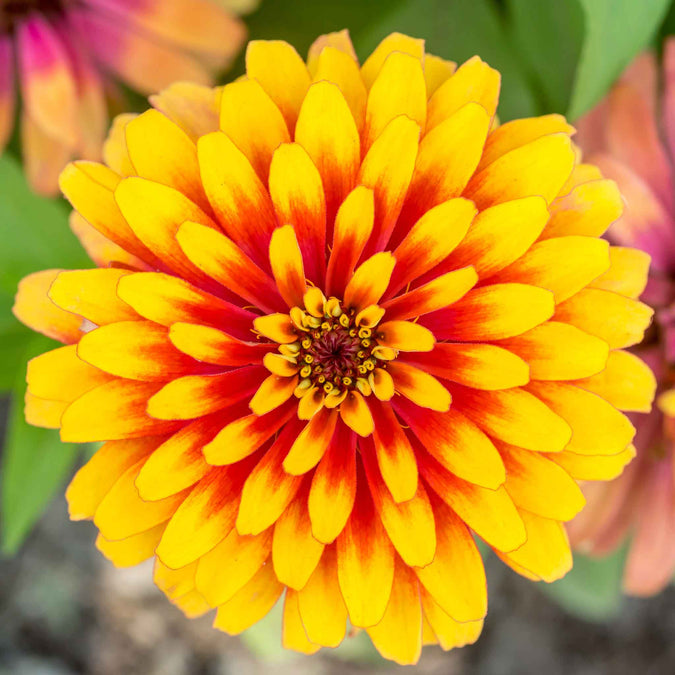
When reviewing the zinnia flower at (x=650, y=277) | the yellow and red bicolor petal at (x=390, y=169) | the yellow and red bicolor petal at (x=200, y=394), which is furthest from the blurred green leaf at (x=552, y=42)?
the yellow and red bicolor petal at (x=200, y=394)

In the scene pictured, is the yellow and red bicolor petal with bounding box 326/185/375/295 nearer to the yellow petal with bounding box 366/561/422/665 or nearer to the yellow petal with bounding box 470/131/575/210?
the yellow petal with bounding box 470/131/575/210

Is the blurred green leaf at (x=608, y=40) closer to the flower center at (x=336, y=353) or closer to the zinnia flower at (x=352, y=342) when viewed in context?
the zinnia flower at (x=352, y=342)

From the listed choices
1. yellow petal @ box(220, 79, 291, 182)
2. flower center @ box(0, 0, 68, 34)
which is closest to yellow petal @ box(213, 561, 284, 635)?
yellow petal @ box(220, 79, 291, 182)

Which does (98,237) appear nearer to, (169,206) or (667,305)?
(169,206)

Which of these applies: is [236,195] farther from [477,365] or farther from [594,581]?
[594,581]

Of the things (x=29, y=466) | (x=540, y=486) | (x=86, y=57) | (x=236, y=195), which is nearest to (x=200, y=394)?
(x=236, y=195)

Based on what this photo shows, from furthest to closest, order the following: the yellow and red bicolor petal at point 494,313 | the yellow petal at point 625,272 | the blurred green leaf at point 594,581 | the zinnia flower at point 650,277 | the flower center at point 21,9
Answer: the blurred green leaf at point 594,581 < the flower center at point 21,9 < the zinnia flower at point 650,277 < the yellow petal at point 625,272 < the yellow and red bicolor petal at point 494,313
